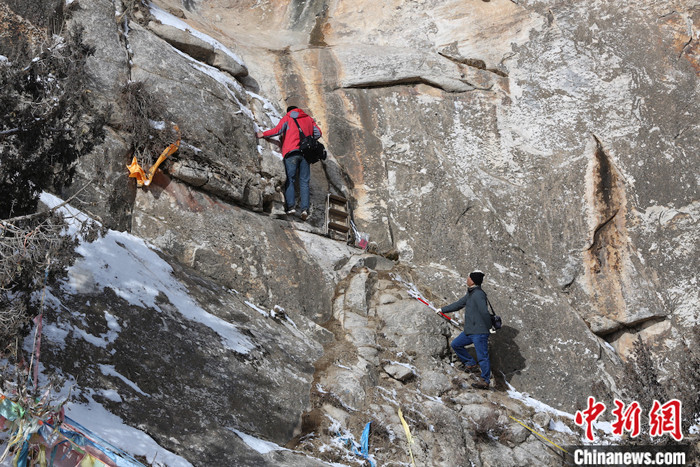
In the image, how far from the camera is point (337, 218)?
1157 centimetres

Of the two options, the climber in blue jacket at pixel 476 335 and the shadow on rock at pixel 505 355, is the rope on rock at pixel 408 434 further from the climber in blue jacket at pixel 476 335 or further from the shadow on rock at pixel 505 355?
the shadow on rock at pixel 505 355

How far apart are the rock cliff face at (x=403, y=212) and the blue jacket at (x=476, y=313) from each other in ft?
1.64

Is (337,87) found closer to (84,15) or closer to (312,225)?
(312,225)

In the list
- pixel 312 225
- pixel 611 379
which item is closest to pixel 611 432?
pixel 611 379

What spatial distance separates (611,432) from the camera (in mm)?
9008

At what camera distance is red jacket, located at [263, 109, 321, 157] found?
36.7 feet

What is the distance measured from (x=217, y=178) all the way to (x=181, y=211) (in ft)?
2.85

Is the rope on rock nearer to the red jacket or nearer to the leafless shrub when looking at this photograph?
the leafless shrub

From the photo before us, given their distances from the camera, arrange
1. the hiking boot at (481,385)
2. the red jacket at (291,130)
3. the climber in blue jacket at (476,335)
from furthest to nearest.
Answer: the red jacket at (291,130) < the climber in blue jacket at (476,335) < the hiking boot at (481,385)

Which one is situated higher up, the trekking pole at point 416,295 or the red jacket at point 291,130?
the red jacket at point 291,130

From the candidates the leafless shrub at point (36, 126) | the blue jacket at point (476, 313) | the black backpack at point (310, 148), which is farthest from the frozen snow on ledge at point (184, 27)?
the leafless shrub at point (36, 126)

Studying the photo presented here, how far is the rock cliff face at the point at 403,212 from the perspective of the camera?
7535 millimetres

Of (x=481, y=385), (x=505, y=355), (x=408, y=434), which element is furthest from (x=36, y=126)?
(x=505, y=355)

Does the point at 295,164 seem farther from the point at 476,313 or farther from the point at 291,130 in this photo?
the point at 476,313
